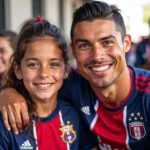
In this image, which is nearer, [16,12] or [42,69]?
[42,69]

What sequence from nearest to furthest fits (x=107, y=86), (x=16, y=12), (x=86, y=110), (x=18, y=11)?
(x=107, y=86) → (x=86, y=110) → (x=16, y=12) → (x=18, y=11)

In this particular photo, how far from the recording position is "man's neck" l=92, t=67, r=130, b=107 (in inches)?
91.9

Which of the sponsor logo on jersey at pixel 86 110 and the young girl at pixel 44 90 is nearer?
the young girl at pixel 44 90

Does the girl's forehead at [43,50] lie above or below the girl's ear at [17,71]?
above

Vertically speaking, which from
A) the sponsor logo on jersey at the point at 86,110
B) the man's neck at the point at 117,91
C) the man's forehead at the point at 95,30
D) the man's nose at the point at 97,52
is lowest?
the sponsor logo on jersey at the point at 86,110

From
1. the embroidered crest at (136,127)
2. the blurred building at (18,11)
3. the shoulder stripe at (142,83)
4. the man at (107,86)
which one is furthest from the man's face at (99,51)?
the blurred building at (18,11)

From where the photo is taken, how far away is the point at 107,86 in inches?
90.0

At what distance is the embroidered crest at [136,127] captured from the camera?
226cm

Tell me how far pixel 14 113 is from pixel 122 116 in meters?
0.69

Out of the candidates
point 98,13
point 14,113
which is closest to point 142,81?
point 98,13

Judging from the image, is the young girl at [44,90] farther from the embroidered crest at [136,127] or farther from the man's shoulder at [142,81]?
the man's shoulder at [142,81]

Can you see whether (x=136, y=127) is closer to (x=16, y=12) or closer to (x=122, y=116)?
(x=122, y=116)

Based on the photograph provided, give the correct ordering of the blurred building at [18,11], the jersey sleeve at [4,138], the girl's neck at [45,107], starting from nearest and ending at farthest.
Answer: the jersey sleeve at [4,138], the girl's neck at [45,107], the blurred building at [18,11]

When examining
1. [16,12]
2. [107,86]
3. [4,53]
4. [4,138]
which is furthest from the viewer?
[16,12]
